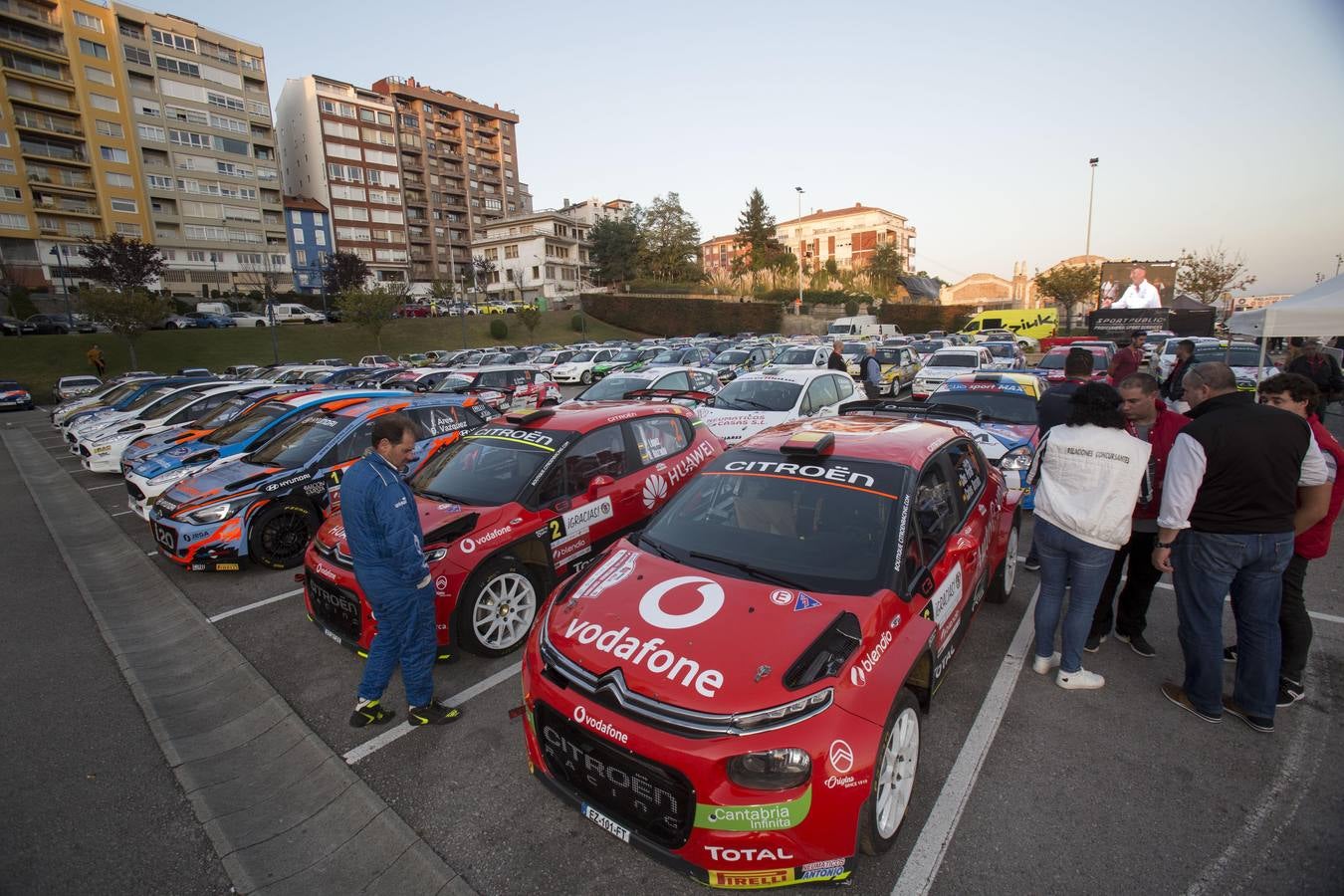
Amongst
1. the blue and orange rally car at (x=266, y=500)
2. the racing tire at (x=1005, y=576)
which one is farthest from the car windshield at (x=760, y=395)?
the blue and orange rally car at (x=266, y=500)

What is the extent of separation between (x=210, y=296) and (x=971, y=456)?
64.9 m

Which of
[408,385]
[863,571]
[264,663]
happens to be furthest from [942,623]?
[408,385]

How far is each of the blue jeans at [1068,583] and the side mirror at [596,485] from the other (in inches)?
125

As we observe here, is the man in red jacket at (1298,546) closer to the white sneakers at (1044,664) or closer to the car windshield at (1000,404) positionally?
the white sneakers at (1044,664)

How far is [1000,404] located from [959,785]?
6.56 meters

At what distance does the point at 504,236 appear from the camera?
7412cm

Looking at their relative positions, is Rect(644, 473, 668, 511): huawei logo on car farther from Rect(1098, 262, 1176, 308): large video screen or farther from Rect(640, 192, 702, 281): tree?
Rect(640, 192, 702, 281): tree

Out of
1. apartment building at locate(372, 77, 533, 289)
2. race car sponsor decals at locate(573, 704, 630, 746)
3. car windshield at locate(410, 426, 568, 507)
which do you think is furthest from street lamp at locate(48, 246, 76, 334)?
race car sponsor decals at locate(573, 704, 630, 746)

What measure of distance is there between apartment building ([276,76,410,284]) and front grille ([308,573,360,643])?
70137 mm

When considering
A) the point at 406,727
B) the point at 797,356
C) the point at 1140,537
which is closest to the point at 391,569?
the point at 406,727

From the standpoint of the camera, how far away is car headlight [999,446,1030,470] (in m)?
6.77

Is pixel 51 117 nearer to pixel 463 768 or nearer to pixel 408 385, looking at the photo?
pixel 408 385

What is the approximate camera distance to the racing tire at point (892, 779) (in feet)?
7.91

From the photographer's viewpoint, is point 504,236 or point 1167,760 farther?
point 504,236
